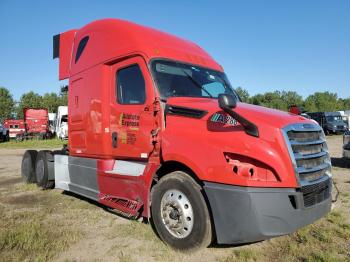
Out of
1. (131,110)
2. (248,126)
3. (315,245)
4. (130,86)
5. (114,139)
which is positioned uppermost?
(130,86)

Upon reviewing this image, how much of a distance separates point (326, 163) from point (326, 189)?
13.5 inches

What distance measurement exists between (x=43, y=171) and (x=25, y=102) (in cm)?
8146

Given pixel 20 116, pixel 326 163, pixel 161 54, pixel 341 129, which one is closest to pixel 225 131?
pixel 326 163

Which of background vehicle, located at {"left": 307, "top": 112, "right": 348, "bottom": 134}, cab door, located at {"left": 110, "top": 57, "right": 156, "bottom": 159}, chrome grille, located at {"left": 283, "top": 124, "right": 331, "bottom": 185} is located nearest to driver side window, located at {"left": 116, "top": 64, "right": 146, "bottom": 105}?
cab door, located at {"left": 110, "top": 57, "right": 156, "bottom": 159}

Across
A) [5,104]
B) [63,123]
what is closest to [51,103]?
[5,104]

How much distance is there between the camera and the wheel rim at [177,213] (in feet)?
13.7

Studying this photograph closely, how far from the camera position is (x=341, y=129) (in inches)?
1419

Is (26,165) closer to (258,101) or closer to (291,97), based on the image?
(258,101)

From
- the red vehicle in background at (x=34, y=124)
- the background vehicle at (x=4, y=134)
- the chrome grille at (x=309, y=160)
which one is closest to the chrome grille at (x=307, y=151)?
the chrome grille at (x=309, y=160)

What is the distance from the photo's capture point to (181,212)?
423 cm

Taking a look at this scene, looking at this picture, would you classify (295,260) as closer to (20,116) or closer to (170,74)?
(170,74)

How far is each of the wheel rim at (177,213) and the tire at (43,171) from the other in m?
4.65

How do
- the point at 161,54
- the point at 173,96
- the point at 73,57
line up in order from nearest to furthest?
the point at 173,96 → the point at 161,54 → the point at 73,57

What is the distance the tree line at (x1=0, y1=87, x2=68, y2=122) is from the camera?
77.7 metres
